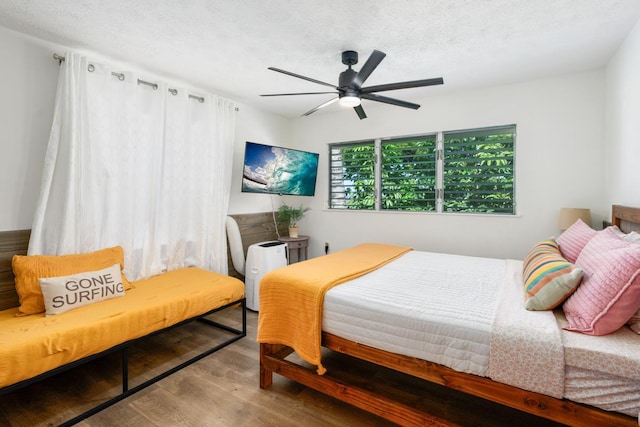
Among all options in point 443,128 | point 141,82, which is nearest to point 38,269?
point 141,82

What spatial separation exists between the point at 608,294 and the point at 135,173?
3.47 m

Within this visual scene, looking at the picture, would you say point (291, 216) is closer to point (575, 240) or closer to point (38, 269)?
point (38, 269)

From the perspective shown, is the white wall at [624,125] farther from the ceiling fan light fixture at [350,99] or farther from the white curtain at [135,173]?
the white curtain at [135,173]

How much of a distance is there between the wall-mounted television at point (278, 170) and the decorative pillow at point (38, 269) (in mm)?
1659

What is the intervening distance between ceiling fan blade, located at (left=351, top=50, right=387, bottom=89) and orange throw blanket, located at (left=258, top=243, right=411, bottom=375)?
4.76 feet

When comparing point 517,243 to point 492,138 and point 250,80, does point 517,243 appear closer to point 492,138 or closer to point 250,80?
point 492,138

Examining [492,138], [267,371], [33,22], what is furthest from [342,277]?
[33,22]

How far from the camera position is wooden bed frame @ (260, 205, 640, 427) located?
1284 mm

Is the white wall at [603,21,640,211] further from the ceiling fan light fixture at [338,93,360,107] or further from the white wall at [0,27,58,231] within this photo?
the white wall at [0,27,58,231]

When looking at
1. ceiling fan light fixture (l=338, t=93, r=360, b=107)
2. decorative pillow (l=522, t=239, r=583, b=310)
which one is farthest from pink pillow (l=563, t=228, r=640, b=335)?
ceiling fan light fixture (l=338, t=93, r=360, b=107)

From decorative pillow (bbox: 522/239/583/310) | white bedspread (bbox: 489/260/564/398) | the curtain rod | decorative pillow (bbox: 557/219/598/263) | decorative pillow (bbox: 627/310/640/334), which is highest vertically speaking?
the curtain rod

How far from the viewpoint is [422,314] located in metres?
1.64

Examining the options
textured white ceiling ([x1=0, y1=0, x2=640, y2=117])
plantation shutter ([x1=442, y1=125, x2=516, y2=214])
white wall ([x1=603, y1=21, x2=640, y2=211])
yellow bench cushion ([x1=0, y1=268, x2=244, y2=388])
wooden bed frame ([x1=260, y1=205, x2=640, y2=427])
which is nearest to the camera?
wooden bed frame ([x1=260, y1=205, x2=640, y2=427])

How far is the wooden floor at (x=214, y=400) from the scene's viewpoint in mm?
1829
